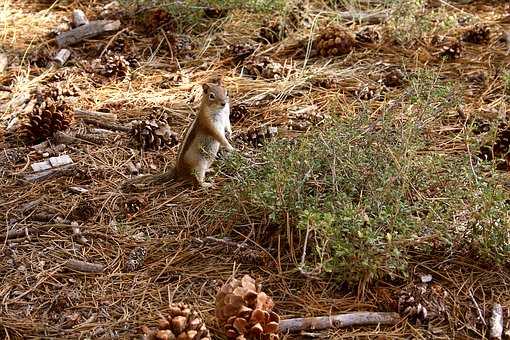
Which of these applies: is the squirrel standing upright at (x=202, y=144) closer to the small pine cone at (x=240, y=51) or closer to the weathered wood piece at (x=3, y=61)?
the small pine cone at (x=240, y=51)

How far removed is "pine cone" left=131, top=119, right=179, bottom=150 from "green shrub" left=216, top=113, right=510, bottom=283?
76 cm

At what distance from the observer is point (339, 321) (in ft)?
8.96

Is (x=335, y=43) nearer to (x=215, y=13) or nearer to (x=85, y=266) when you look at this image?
(x=215, y=13)

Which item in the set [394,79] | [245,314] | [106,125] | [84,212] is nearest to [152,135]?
[106,125]

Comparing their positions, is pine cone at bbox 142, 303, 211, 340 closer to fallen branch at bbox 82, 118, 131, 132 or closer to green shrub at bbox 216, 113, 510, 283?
green shrub at bbox 216, 113, 510, 283

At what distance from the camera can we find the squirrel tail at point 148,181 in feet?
12.1

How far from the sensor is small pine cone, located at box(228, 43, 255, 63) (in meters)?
5.02

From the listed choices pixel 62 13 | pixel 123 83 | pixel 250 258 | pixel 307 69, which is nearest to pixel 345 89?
pixel 307 69

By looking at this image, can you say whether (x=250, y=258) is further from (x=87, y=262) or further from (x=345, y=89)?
(x=345, y=89)

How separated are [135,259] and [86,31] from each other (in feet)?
8.97

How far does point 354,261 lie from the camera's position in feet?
9.24

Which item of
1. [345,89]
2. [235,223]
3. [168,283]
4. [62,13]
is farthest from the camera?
[62,13]

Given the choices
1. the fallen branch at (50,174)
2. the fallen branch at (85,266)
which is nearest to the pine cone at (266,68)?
the fallen branch at (50,174)

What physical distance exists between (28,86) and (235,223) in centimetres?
215
